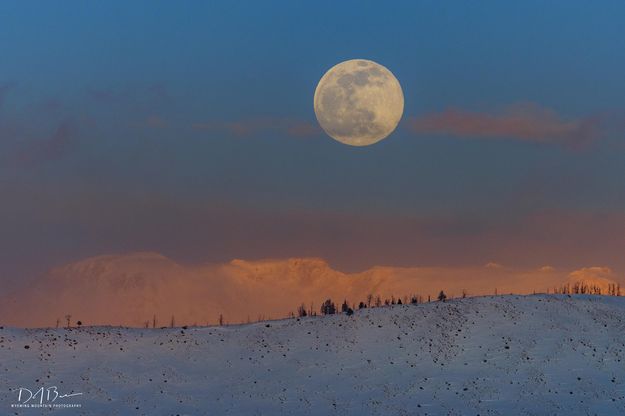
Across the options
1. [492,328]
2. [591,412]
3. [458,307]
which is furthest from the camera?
[458,307]

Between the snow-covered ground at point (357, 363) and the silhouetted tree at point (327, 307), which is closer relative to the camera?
the snow-covered ground at point (357, 363)

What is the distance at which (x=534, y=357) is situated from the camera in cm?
6994

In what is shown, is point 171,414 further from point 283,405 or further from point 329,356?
point 329,356

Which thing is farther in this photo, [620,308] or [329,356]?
[620,308]

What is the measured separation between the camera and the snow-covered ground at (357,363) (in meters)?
62.8

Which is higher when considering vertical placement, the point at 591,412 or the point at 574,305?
the point at 574,305

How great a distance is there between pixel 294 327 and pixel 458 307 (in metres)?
14.9

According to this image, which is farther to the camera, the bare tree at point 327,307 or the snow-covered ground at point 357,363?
the bare tree at point 327,307

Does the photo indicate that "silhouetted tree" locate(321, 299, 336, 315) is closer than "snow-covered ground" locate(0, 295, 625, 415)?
No

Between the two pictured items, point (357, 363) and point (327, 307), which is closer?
point (357, 363)

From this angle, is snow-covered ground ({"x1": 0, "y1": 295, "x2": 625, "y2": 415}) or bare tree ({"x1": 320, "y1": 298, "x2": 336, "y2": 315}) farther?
bare tree ({"x1": 320, "y1": 298, "x2": 336, "y2": 315})

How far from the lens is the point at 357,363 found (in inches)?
2785

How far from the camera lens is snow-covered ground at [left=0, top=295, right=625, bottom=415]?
62.8 m

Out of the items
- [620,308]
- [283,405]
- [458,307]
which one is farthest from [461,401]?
[620,308]
